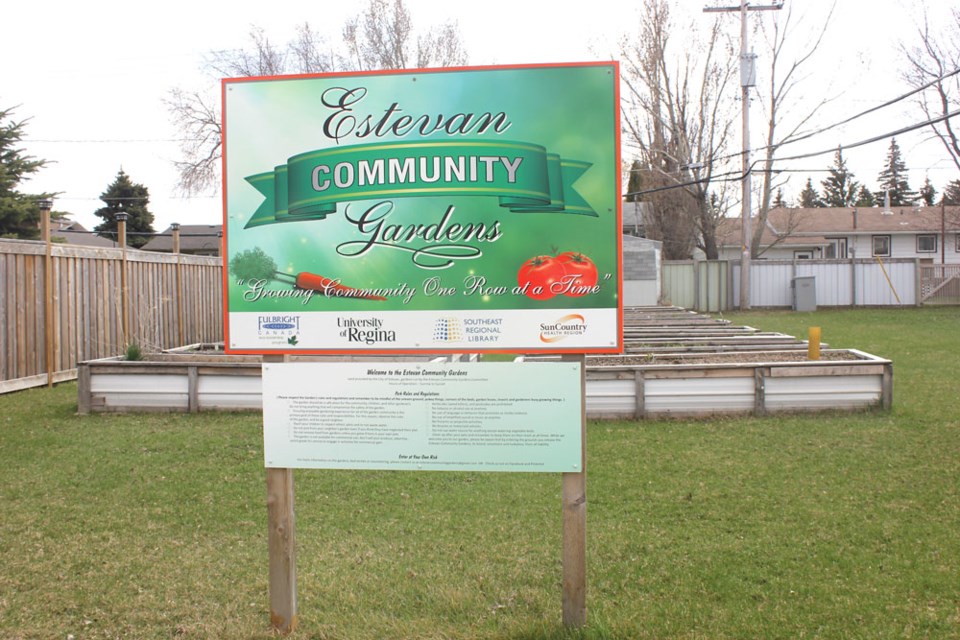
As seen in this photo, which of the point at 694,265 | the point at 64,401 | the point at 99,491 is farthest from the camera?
the point at 694,265

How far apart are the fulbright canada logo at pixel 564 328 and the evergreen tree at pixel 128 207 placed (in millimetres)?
49800

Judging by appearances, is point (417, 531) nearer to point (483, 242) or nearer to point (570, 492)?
point (570, 492)

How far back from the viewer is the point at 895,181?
82.0 meters

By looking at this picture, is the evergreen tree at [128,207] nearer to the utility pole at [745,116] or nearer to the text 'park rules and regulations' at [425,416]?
the utility pole at [745,116]

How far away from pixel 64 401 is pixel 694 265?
78.8ft

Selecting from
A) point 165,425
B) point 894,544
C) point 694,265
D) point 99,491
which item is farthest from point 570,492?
point 694,265

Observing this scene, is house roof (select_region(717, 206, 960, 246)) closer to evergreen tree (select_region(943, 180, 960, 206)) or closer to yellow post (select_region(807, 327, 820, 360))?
evergreen tree (select_region(943, 180, 960, 206))

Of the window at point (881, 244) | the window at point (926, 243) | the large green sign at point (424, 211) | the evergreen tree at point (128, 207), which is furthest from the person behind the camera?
the evergreen tree at point (128, 207)

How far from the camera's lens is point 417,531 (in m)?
5.42

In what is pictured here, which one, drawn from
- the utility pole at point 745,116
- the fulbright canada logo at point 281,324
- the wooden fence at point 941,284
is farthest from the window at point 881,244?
the fulbright canada logo at point 281,324

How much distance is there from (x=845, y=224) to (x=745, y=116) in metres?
21.0

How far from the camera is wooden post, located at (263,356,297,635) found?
3.92m

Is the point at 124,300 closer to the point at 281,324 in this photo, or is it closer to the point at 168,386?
the point at 168,386

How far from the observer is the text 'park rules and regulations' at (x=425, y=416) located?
3.71 metres
